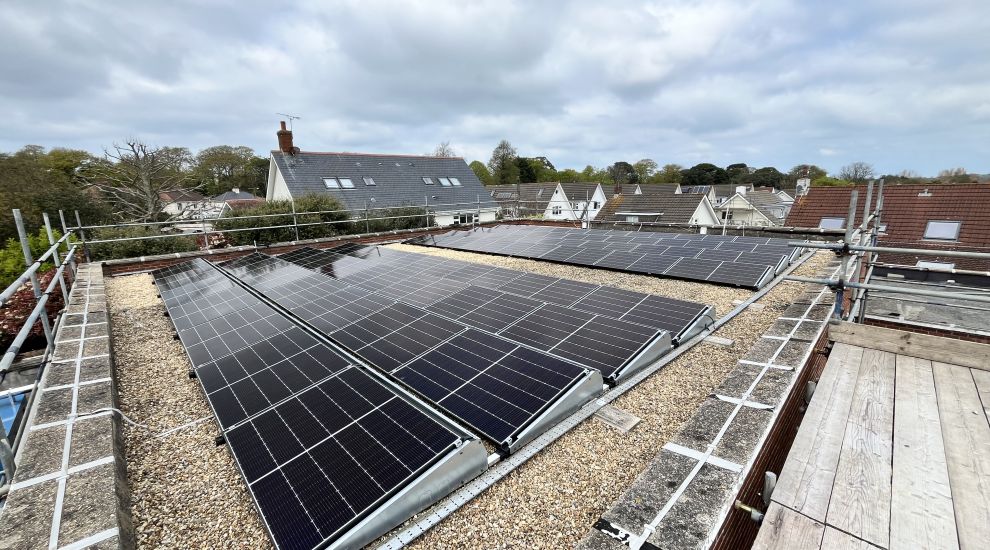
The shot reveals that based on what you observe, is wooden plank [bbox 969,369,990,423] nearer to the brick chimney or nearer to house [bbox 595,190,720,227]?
house [bbox 595,190,720,227]

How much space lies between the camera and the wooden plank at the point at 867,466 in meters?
1.73

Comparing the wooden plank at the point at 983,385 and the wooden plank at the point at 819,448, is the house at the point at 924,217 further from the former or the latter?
the wooden plank at the point at 819,448

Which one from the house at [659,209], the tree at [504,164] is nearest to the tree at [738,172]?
the tree at [504,164]

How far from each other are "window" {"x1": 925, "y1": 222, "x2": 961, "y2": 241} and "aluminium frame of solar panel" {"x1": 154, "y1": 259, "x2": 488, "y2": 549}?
23.1 meters

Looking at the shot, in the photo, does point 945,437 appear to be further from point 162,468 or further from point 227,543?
point 162,468

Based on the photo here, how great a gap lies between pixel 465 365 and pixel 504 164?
6001cm

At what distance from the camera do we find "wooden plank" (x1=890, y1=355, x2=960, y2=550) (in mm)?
1647

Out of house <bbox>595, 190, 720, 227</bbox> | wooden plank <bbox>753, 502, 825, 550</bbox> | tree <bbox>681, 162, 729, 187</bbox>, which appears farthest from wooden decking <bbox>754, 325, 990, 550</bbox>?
tree <bbox>681, 162, 729, 187</bbox>

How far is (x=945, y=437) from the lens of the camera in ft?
7.27

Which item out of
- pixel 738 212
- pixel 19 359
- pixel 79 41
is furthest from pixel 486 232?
pixel 738 212

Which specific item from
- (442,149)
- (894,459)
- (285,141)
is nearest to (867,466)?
(894,459)

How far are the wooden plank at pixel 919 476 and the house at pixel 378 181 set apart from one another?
16563 mm

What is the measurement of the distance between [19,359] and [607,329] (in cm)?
865

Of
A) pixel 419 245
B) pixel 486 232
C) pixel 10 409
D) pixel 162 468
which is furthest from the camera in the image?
pixel 486 232
